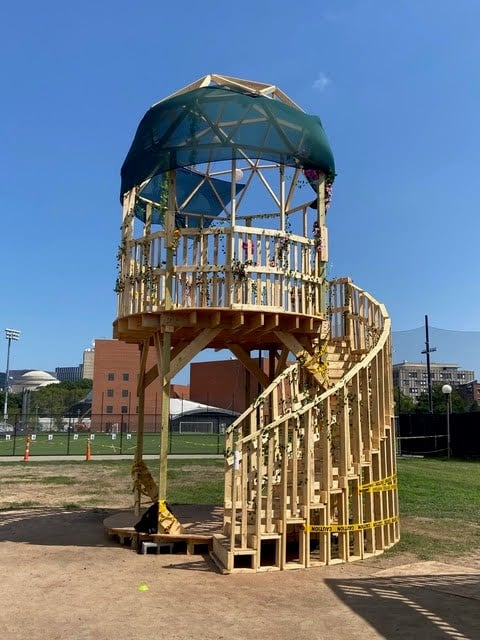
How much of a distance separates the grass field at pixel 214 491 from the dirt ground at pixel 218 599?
1816 mm

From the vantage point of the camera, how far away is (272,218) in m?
12.4

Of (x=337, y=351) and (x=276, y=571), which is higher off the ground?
(x=337, y=351)

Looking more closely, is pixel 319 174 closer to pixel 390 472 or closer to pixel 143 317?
pixel 143 317

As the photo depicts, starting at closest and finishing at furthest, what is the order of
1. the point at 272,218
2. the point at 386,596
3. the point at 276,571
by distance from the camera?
the point at 386,596 < the point at 276,571 < the point at 272,218

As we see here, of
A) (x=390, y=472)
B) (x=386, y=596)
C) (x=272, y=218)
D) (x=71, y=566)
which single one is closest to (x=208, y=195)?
(x=272, y=218)

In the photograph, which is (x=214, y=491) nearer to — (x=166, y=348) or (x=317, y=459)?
(x=317, y=459)

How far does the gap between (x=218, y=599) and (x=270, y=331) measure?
14.6ft

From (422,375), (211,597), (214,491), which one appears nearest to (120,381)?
(214,491)

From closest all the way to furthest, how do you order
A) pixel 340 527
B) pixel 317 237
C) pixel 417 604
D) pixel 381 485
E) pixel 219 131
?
pixel 417 604 < pixel 340 527 < pixel 381 485 < pixel 219 131 < pixel 317 237

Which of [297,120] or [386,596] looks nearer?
[386,596]

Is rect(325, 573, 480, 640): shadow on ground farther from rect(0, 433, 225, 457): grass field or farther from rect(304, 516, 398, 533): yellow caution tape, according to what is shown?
rect(0, 433, 225, 457): grass field

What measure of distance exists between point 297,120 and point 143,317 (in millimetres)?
4052

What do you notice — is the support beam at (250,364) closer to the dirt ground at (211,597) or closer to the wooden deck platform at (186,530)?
the wooden deck platform at (186,530)

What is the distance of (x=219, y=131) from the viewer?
904cm
